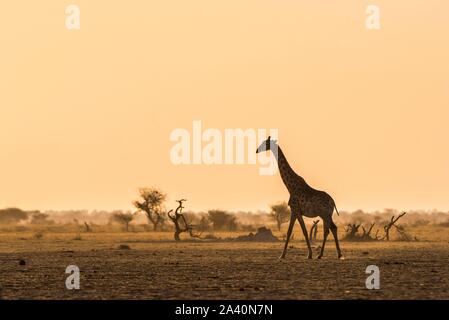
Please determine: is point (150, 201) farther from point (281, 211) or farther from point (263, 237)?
point (263, 237)

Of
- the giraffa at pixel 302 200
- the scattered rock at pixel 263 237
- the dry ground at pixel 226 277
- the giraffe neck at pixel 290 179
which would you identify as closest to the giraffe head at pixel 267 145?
the giraffa at pixel 302 200

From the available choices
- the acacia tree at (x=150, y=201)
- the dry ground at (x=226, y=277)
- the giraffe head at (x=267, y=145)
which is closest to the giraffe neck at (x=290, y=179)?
the giraffe head at (x=267, y=145)

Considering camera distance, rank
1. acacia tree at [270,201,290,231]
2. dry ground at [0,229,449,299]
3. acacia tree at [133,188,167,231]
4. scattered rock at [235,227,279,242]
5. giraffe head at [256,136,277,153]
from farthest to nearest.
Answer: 1. acacia tree at [270,201,290,231]
2. acacia tree at [133,188,167,231]
3. scattered rock at [235,227,279,242]
4. giraffe head at [256,136,277,153]
5. dry ground at [0,229,449,299]

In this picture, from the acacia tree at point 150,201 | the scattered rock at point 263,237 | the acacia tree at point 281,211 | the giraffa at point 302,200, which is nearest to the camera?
the giraffa at point 302,200

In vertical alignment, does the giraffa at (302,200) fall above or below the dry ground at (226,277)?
above

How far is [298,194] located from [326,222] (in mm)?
1285

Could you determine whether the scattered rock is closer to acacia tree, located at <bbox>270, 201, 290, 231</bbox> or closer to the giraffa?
the giraffa

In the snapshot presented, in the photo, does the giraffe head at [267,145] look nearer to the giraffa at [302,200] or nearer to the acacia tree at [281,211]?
the giraffa at [302,200]

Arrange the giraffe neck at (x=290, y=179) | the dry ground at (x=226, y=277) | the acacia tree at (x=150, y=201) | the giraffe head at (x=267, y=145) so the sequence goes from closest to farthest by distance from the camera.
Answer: the dry ground at (x=226, y=277)
the giraffe head at (x=267, y=145)
the giraffe neck at (x=290, y=179)
the acacia tree at (x=150, y=201)

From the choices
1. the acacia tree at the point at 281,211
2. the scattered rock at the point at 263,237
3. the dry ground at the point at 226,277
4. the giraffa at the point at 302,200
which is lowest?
the dry ground at the point at 226,277

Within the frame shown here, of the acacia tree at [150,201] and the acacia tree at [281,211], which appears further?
the acacia tree at [281,211]

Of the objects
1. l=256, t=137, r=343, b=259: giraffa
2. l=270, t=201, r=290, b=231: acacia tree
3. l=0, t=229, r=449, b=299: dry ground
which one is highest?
l=270, t=201, r=290, b=231: acacia tree

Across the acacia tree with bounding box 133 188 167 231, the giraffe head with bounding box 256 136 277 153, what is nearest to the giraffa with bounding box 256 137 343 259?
the giraffe head with bounding box 256 136 277 153
